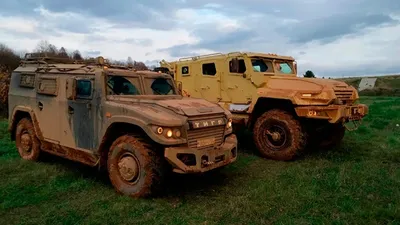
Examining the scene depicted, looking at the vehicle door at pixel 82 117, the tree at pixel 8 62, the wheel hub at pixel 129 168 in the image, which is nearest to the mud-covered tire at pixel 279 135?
the wheel hub at pixel 129 168

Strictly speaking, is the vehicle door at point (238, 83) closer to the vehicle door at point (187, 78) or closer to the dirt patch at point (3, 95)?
the vehicle door at point (187, 78)

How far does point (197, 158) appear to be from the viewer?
16.4 ft

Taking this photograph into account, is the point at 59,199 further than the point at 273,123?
No

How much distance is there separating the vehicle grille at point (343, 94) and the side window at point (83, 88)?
4900 mm

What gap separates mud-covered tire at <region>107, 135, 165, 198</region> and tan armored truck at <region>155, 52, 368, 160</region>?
3.46 meters

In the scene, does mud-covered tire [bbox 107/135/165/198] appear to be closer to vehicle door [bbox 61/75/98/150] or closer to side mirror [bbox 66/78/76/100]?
vehicle door [bbox 61/75/98/150]

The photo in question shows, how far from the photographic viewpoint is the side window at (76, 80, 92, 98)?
19.2ft

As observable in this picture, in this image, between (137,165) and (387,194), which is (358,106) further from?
(137,165)

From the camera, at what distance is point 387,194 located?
5203mm

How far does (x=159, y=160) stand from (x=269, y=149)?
3.49m

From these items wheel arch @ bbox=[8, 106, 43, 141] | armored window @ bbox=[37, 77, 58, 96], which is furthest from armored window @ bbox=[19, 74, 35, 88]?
wheel arch @ bbox=[8, 106, 43, 141]

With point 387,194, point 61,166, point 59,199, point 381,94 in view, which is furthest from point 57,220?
point 381,94

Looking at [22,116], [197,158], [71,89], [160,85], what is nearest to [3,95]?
[22,116]

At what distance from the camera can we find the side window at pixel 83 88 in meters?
5.86
